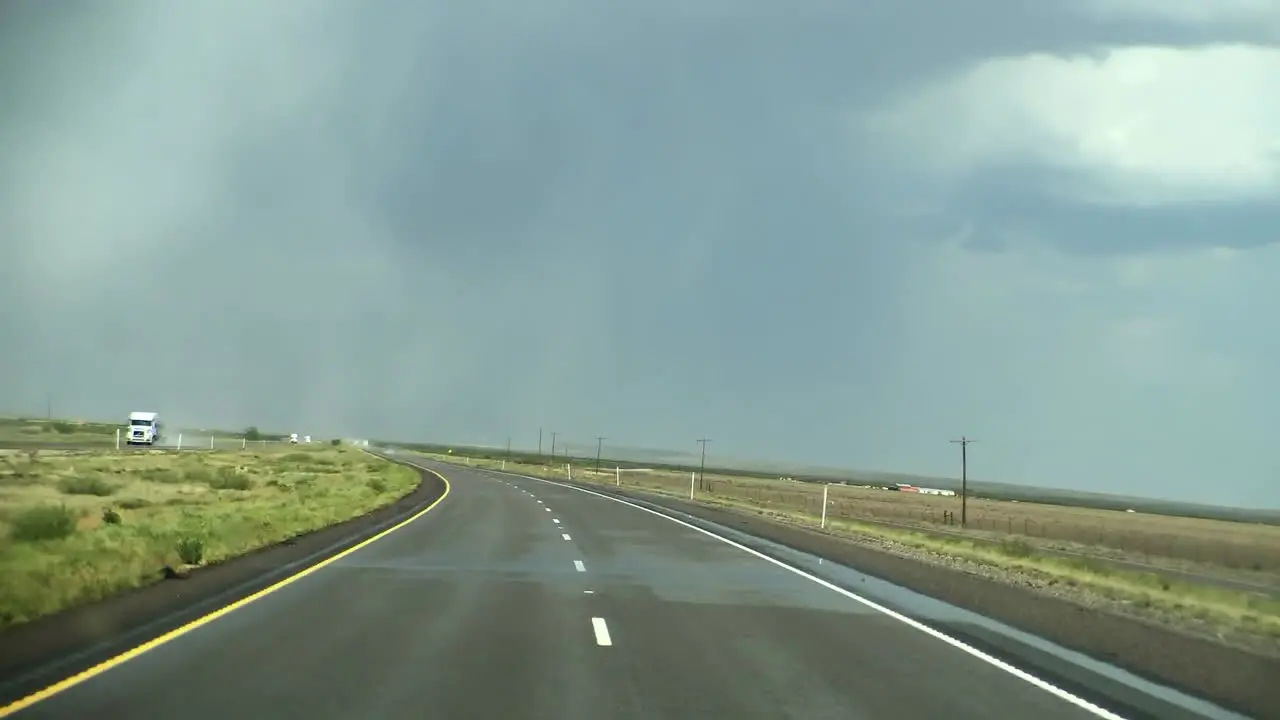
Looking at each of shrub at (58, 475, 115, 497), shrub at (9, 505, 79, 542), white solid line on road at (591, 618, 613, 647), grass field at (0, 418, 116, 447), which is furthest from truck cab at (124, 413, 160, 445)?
white solid line on road at (591, 618, 613, 647)

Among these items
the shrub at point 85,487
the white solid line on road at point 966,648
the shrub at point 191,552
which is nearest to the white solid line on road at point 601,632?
the white solid line on road at point 966,648

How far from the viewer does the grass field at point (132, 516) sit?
54.9 ft

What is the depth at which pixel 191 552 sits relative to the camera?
68.7 feet

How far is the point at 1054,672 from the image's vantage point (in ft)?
40.0

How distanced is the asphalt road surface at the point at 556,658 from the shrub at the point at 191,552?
2.24m

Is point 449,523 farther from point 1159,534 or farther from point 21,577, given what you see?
point 1159,534

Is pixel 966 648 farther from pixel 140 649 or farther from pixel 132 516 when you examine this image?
pixel 132 516

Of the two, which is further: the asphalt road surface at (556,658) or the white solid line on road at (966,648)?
the white solid line on road at (966,648)

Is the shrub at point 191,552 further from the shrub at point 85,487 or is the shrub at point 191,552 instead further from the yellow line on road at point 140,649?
the shrub at point 85,487

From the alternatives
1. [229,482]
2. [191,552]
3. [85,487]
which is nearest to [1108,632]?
[191,552]

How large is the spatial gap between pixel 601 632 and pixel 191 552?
32.8ft

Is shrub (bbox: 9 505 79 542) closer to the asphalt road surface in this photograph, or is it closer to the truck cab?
the asphalt road surface

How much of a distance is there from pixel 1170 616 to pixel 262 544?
1788 cm

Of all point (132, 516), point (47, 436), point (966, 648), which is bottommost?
point (132, 516)
